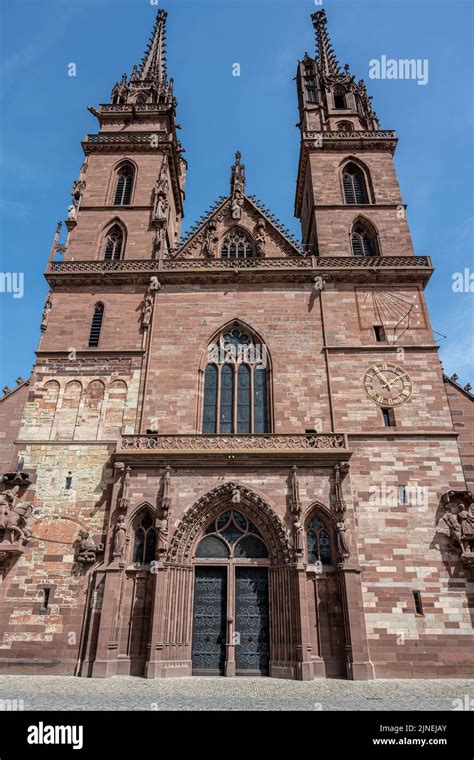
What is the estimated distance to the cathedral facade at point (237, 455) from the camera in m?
12.5

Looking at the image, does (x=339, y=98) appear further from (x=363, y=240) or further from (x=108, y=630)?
(x=108, y=630)

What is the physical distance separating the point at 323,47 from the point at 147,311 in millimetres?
22059

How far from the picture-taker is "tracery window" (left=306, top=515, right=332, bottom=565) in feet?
43.2

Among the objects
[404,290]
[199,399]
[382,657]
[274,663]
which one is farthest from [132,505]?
[404,290]

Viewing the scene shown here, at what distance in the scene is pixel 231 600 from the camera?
1292cm

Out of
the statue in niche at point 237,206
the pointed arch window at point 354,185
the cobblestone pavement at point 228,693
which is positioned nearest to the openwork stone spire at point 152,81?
the statue in niche at point 237,206

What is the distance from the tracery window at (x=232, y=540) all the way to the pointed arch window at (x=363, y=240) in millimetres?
11762

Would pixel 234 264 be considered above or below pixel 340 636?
above

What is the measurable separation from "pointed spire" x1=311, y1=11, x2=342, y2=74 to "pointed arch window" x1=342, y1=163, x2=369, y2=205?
8958 mm

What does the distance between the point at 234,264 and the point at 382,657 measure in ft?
44.3

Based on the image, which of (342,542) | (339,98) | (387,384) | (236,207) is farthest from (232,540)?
(339,98)
